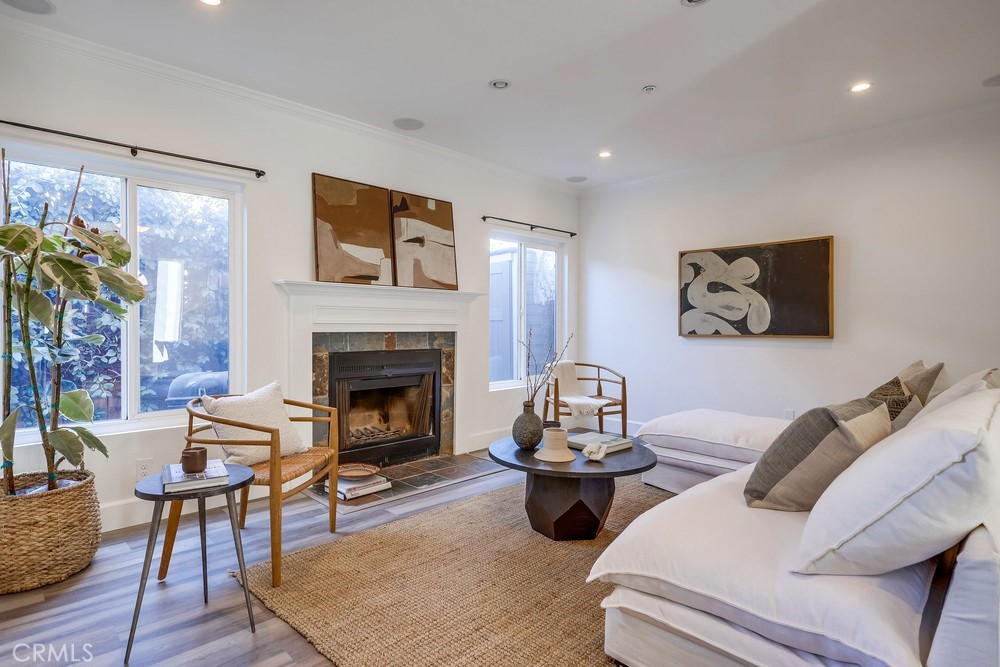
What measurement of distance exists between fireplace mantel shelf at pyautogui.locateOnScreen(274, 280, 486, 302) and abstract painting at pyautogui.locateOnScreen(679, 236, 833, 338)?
1.99 metres

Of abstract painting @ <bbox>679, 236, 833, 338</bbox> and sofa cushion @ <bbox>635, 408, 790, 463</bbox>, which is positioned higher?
abstract painting @ <bbox>679, 236, 833, 338</bbox>

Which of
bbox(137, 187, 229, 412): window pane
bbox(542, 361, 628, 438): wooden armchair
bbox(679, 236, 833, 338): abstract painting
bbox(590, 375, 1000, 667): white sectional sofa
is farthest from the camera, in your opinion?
bbox(542, 361, 628, 438): wooden armchair

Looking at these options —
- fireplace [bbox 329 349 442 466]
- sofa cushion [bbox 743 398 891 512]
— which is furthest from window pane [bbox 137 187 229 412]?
sofa cushion [bbox 743 398 891 512]

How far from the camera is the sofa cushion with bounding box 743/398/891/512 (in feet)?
5.60

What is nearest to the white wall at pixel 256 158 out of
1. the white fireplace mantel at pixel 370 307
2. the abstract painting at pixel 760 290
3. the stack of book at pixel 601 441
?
the white fireplace mantel at pixel 370 307

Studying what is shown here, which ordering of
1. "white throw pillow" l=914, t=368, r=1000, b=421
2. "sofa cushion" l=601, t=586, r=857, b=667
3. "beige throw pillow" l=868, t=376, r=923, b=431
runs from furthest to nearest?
"beige throw pillow" l=868, t=376, r=923, b=431
"white throw pillow" l=914, t=368, r=1000, b=421
"sofa cushion" l=601, t=586, r=857, b=667

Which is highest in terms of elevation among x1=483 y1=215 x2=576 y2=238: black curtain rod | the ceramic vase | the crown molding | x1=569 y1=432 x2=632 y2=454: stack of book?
the crown molding

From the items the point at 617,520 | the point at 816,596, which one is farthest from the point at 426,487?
the point at 816,596

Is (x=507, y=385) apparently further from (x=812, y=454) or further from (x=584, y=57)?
(x=812, y=454)

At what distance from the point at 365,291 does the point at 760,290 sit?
3.25 metres

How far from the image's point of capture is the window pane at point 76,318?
109 inches

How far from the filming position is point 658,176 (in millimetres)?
5191

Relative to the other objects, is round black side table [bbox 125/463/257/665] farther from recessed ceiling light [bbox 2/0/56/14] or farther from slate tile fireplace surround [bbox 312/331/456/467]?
recessed ceiling light [bbox 2/0/56/14]

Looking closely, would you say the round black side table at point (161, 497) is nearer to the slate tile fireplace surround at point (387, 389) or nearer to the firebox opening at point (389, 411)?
the slate tile fireplace surround at point (387, 389)
